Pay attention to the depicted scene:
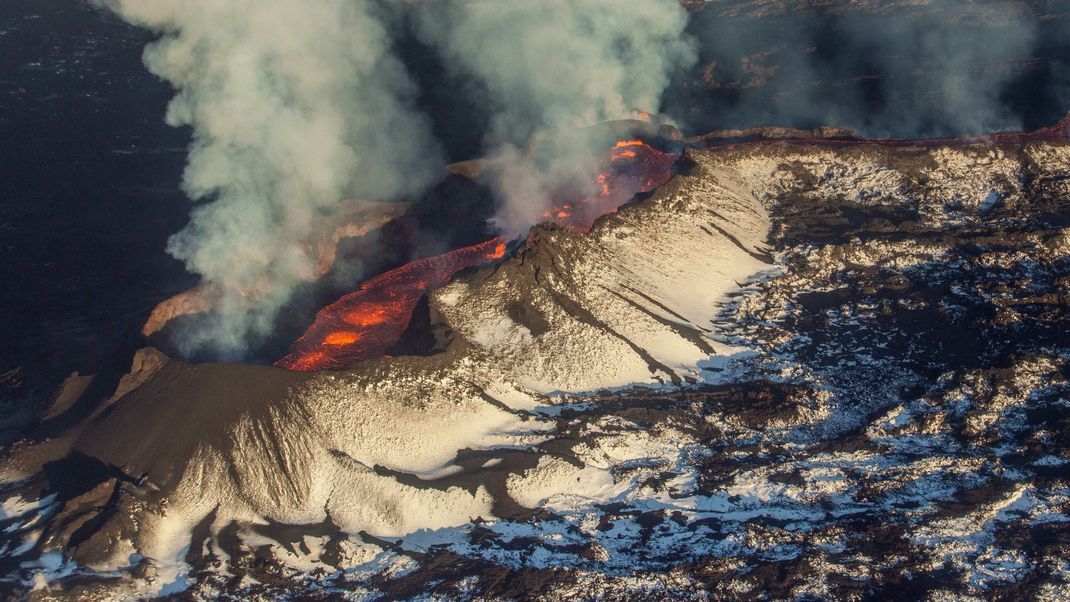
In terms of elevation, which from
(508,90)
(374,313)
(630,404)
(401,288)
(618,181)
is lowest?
(630,404)

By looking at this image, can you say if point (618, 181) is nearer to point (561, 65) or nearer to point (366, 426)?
point (561, 65)

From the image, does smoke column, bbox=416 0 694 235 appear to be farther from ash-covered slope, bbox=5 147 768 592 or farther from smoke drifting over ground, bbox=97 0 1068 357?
ash-covered slope, bbox=5 147 768 592

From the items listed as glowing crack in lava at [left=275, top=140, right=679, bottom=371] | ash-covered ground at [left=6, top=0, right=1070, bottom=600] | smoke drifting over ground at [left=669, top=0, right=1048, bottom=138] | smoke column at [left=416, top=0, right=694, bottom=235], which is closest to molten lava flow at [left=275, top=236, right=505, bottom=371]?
glowing crack in lava at [left=275, top=140, right=679, bottom=371]

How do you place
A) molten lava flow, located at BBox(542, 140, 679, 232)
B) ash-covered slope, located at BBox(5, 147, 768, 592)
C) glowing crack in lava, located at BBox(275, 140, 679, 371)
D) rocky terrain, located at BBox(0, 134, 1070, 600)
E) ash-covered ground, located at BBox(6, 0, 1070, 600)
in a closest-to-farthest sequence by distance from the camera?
rocky terrain, located at BBox(0, 134, 1070, 600), ash-covered ground, located at BBox(6, 0, 1070, 600), ash-covered slope, located at BBox(5, 147, 768, 592), glowing crack in lava, located at BBox(275, 140, 679, 371), molten lava flow, located at BBox(542, 140, 679, 232)

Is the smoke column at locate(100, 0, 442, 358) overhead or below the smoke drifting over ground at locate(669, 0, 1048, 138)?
below

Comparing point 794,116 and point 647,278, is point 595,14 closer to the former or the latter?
point 794,116

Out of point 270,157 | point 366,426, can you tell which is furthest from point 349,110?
point 366,426

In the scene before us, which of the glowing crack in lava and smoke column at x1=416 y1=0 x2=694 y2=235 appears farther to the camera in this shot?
smoke column at x1=416 y1=0 x2=694 y2=235

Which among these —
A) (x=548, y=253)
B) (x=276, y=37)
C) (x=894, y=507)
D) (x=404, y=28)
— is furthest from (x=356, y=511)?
(x=404, y=28)
